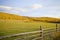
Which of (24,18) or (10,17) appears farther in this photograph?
(24,18)

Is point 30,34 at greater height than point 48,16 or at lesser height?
lesser

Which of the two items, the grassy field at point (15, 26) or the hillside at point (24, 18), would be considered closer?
the grassy field at point (15, 26)

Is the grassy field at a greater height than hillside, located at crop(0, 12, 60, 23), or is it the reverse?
hillside, located at crop(0, 12, 60, 23)

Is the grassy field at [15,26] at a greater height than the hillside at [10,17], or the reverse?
the hillside at [10,17]

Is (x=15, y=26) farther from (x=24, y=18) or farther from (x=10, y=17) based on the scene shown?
(x=24, y=18)

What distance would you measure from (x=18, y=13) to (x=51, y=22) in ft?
4.13

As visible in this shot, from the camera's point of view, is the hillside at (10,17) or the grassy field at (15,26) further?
the hillside at (10,17)

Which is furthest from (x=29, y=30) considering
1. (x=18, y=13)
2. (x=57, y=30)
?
(x=57, y=30)

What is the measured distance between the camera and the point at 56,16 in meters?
4.31

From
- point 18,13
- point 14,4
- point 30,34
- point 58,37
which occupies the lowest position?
point 58,37

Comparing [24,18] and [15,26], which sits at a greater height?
[24,18]

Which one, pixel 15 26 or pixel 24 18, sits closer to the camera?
pixel 15 26

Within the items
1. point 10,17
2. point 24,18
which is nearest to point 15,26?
point 10,17

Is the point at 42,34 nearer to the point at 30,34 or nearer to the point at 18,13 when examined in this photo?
the point at 30,34
